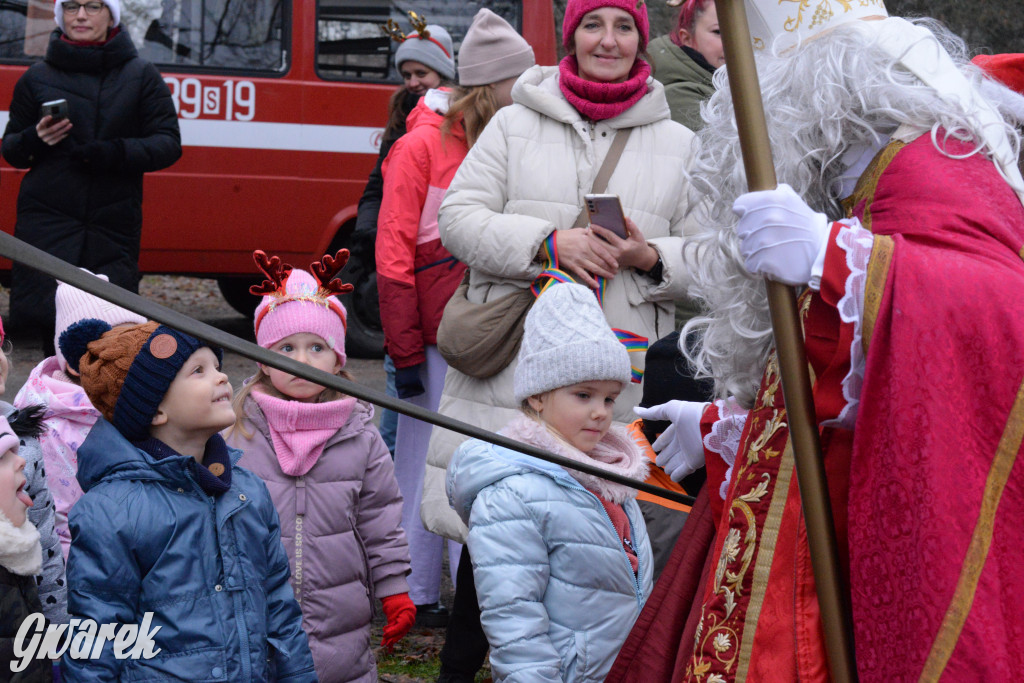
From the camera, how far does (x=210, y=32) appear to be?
7.27m

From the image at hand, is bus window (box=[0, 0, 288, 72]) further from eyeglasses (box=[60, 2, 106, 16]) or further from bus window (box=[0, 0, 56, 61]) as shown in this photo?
eyeglasses (box=[60, 2, 106, 16])

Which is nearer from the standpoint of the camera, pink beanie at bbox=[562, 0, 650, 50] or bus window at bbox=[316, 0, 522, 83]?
pink beanie at bbox=[562, 0, 650, 50]

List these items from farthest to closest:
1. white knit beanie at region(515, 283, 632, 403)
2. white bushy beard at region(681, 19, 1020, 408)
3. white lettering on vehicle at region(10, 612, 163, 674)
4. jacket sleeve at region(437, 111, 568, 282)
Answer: jacket sleeve at region(437, 111, 568, 282)
white knit beanie at region(515, 283, 632, 403)
white lettering on vehicle at region(10, 612, 163, 674)
white bushy beard at region(681, 19, 1020, 408)

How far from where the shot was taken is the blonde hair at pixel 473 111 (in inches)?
158

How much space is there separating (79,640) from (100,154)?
3171 mm

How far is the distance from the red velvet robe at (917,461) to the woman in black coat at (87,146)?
3844mm

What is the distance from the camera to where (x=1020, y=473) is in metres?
1.67

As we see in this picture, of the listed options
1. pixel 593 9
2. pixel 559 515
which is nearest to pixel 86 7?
pixel 593 9

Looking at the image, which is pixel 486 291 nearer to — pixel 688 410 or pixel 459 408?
pixel 459 408

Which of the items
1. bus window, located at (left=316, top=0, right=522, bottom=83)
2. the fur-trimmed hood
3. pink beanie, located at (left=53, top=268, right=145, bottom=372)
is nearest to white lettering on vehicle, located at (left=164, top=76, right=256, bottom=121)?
bus window, located at (left=316, top=0, right=522, bottom=83)

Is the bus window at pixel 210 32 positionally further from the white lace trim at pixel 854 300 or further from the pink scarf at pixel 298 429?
the white lace trim at pixel 854 300

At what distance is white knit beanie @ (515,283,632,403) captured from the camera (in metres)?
2.67

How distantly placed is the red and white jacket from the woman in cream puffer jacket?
575mm

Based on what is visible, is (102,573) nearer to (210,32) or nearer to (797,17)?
(797,17)
